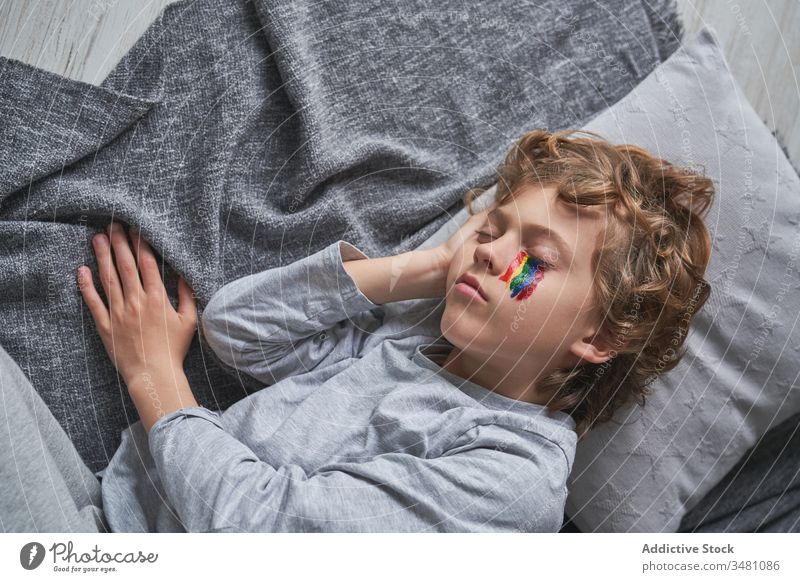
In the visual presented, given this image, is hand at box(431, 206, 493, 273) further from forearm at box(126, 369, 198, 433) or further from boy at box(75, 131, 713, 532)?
forearm at box(126, 369, 198, 433)

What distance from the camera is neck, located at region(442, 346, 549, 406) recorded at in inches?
Result: 23.0

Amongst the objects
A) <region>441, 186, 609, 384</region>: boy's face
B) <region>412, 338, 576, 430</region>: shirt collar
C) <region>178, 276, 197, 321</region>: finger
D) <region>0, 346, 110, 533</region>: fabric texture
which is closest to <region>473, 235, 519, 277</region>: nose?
<region>441, 186, 609, 384</region>: boy's face

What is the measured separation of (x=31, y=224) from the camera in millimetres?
571

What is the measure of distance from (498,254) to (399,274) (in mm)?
98

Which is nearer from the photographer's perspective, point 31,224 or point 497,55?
point 31,224

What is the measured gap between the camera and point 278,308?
59 centimetres

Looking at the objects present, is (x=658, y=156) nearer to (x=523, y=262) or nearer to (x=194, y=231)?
(x=523, y=262)

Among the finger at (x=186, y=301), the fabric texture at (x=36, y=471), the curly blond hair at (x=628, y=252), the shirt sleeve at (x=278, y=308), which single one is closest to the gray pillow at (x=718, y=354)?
the curly blond hair at (x=628, y=252)

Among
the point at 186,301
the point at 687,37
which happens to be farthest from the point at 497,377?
the point at 687,37

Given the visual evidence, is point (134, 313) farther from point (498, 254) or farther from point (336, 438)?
point (498, 254)

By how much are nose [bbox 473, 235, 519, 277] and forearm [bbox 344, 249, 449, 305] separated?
59 millimetres

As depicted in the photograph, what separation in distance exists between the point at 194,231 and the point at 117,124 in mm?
114

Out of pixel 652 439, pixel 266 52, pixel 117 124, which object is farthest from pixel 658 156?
pixel 117 124

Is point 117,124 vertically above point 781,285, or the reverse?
point 117,124
